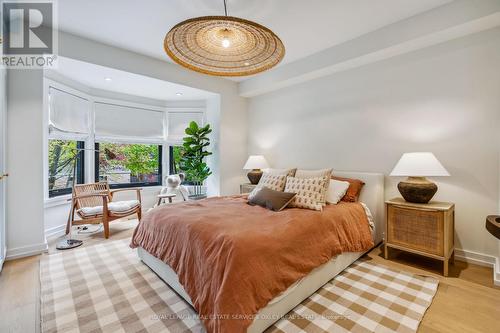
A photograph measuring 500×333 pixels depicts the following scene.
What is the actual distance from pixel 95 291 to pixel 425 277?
9.88ft

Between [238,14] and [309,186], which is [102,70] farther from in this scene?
[309,186]

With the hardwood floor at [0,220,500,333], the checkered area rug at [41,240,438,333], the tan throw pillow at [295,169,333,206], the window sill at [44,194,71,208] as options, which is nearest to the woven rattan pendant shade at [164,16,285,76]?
the tan throw pillow at [295,169,333,206]

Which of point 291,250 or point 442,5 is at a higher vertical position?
point 442,5

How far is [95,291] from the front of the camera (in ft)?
6.48

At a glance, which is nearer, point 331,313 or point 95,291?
point 331,313

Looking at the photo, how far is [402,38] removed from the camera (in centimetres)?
258

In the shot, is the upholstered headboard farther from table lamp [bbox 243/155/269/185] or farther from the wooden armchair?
the wooden armchair

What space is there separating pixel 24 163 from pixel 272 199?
9.46ft

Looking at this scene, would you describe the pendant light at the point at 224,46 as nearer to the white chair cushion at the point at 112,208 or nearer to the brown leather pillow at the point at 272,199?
the brown leather pillow at the point at 272,199

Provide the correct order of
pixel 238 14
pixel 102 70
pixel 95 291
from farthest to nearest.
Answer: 1. pixel 102 70
2. pixel 238 14
3. pixel 95 291

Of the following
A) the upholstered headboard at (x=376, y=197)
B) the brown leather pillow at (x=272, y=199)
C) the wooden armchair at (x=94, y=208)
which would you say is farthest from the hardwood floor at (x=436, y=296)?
the brown leather pillow at (x=272, y=199)

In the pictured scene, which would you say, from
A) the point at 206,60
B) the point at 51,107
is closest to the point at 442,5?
the point at 206,60

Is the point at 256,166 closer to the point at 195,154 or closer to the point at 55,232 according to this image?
the point at 195,154

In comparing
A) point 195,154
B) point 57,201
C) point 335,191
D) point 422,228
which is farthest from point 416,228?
point 57,201
